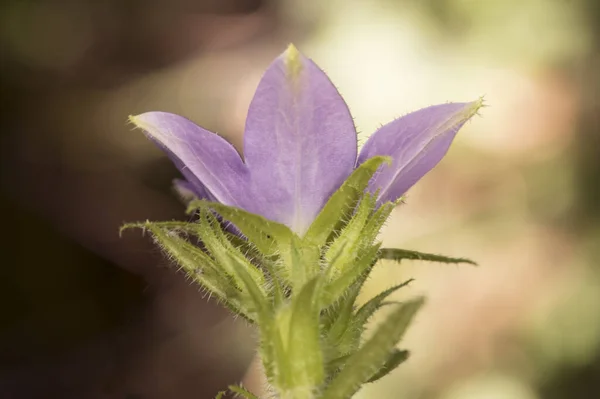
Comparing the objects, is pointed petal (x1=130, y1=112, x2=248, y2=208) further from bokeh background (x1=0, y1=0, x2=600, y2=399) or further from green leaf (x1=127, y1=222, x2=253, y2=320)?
bokeh background (x1=0, y1=0, x2=600, y2=399)

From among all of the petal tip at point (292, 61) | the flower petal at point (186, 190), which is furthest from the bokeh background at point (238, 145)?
the petal tip at point (292, 61)

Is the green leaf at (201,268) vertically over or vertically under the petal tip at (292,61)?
under

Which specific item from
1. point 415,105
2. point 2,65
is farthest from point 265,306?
point 2,65

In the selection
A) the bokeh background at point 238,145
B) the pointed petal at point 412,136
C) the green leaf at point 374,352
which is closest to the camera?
the green leaf at point 374,352

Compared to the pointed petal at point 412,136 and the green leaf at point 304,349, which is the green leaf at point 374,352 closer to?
the green leaf at point 304,349

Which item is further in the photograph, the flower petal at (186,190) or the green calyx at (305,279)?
the flower petal at (186,190)

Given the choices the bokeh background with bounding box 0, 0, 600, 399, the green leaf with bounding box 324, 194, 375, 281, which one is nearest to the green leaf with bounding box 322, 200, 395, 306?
the green leaf with bounding box 324, 194, 375, 281
